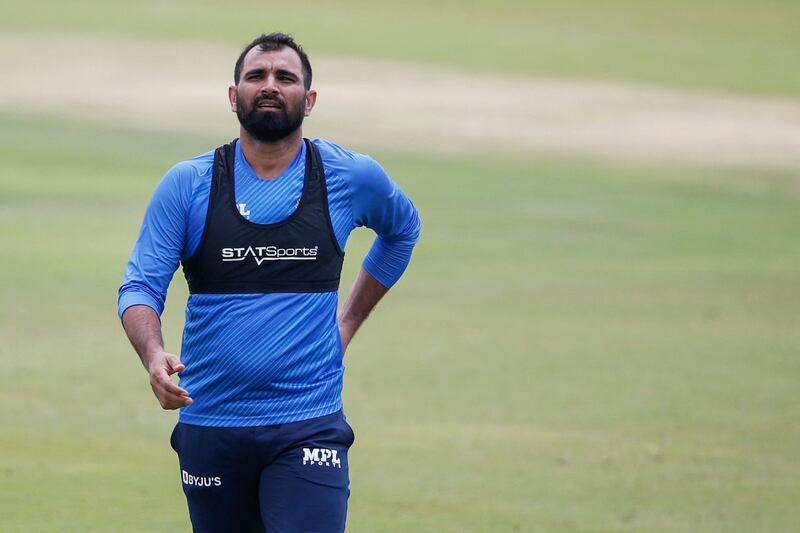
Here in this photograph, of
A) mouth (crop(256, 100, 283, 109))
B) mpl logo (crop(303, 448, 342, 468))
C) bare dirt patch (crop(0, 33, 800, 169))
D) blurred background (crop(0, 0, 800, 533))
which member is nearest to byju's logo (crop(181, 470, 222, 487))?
mpl logo (crop(303, 448, 342, 468))

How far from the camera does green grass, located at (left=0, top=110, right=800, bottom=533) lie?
9414 mm

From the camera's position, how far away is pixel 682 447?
10867mm

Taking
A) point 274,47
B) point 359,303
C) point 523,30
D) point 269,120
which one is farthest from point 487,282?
point 523,30

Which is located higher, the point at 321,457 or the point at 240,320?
the point at 240,320

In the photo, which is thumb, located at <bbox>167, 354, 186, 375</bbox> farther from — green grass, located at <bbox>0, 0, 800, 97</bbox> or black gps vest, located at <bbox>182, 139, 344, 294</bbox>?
green grass, located at <bbox>0, 0, 800, 97</bbox>

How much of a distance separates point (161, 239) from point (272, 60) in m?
0.70

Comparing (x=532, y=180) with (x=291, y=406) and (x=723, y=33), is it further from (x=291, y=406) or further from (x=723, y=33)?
(x=723, y=33)

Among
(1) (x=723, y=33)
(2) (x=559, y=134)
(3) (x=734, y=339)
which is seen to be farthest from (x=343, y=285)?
(1) (x=723, y=33)

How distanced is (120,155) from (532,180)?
7211 millimetres

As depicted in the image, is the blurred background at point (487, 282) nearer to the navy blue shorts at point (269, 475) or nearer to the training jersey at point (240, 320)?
the navy blue shorts at point (269, 475)

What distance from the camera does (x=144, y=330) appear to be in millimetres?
5371

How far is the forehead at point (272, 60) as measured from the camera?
5.68 metres

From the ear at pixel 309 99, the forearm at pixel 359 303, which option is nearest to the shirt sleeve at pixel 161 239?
the ear at pixel 309 99

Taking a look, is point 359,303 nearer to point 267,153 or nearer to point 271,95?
point 267,153
